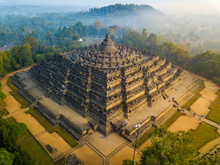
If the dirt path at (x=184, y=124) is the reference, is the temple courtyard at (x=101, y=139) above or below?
above

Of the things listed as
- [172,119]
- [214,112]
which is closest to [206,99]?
[214,112]

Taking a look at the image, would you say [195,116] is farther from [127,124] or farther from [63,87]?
[63,87]

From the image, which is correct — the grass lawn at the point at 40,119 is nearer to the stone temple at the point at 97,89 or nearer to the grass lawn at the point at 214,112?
the stone temple at the point at 97,89

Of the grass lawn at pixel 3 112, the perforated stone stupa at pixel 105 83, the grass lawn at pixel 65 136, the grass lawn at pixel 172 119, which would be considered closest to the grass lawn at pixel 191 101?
the grass lawn at pixel 172 119

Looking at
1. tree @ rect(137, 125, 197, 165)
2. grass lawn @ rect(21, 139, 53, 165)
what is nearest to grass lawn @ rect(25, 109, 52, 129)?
grass lawn @ rect(21, 139, 53, 165)

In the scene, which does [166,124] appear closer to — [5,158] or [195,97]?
[195,97]

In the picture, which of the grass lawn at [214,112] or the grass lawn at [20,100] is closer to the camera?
the grass lawn at [214,112]

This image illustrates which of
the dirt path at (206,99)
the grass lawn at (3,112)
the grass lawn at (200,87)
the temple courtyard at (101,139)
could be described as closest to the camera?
the temple courtyard at (101,139)
